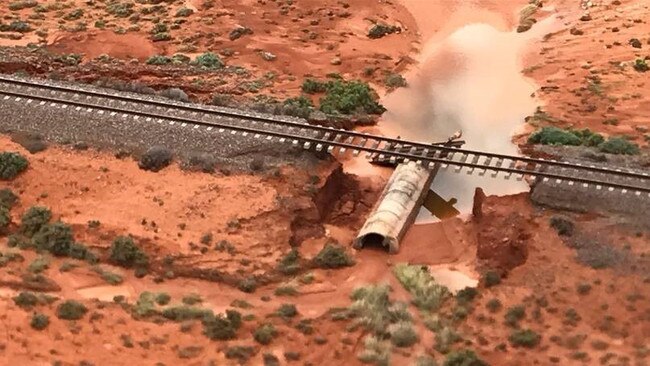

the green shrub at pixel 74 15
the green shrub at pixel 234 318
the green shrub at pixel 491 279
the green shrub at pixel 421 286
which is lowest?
the green shrub at pixel 234 318

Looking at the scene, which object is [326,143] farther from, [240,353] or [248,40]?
[248,40]

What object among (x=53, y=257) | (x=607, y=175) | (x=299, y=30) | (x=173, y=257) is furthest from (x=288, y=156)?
(x=299, y=30)

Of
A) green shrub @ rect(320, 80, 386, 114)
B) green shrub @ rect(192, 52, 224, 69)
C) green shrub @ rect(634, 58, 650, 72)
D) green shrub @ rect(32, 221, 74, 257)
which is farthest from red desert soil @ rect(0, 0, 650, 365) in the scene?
green shrub @ rect(192, 52, 224, 69)

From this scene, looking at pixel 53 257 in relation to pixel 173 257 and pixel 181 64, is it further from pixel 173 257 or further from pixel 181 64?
pixel 181 64

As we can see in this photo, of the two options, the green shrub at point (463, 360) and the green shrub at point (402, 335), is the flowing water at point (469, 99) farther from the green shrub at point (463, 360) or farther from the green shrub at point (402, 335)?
the green shrub at point (463, 360)

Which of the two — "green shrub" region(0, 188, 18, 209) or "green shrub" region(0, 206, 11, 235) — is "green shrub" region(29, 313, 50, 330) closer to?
"green shrub" region(0, 206, 11, 235)

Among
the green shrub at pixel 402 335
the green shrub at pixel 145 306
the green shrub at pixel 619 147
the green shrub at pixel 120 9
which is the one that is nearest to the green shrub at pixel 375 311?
the green shrub at pixel 402 335

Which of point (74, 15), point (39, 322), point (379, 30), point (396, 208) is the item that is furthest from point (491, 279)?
point (74, 15)
